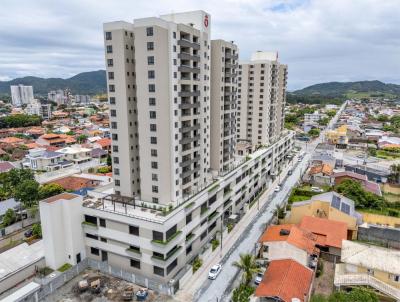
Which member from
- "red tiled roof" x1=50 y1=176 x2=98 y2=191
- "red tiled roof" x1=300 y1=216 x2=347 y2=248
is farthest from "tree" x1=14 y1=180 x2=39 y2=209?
"red tiled roof" x1=300 y1=216 x2=347 y2=248

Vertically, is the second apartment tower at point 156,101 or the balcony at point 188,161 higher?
the second apartment tower at point 156,101

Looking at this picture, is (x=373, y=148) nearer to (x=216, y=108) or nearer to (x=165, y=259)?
(x=216, y=108)

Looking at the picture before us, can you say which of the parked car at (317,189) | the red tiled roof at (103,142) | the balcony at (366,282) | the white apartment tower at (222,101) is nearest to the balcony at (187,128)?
the white apartment tower at (222,101)

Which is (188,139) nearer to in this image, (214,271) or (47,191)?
(214,271)

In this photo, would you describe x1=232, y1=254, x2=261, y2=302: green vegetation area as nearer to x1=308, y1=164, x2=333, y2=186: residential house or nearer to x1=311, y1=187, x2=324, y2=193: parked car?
x1=311, y1=187, x2=324, y2=193: parked car

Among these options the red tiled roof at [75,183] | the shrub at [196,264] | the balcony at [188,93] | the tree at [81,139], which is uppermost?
the balcony at [188,93]

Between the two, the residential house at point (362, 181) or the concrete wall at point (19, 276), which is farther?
the residential house at point (362, 181)

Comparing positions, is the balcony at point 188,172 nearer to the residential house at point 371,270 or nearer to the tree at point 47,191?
the residential house at point 371,270
